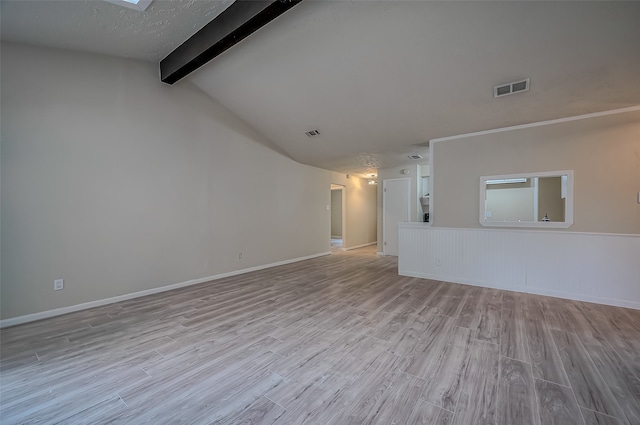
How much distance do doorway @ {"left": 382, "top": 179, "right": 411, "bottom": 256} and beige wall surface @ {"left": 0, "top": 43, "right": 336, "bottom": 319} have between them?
3.80m

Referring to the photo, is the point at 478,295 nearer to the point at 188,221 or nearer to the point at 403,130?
the point at 403,130

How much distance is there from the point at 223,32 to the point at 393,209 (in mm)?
5735

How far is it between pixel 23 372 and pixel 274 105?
4242mm

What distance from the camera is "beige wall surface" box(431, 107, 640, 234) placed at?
10.7 ft

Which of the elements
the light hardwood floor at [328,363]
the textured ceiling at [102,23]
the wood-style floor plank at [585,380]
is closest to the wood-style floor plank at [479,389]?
the light hardwood floor at [328,363]

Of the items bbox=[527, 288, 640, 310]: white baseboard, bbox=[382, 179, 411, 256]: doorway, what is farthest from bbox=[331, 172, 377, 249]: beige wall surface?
bbox=[527, 288, 640, 310]: white baseboard

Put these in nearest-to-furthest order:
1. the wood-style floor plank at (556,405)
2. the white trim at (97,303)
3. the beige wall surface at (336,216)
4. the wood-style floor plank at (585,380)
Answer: the wood-style floor plank at (556,405) < the wood-style floor plank at (585,380) < the white trim at (97,303) < the beige wall surface at (336,216)

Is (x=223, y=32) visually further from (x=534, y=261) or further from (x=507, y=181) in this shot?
(x=534, y=261)

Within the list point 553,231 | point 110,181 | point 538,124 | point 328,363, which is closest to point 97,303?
point 110,181

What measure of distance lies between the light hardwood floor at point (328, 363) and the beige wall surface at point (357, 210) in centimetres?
482

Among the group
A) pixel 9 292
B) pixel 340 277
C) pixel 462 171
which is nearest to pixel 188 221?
pixel 9 292

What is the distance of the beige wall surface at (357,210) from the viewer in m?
8.17

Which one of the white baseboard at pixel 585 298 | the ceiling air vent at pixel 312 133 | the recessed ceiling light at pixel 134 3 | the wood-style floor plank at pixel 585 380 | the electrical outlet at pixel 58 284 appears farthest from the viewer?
the ceiling air vent at pixel 312 133

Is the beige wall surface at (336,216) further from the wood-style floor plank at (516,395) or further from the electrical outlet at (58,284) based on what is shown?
the wood-style floor plank at (516,395)
